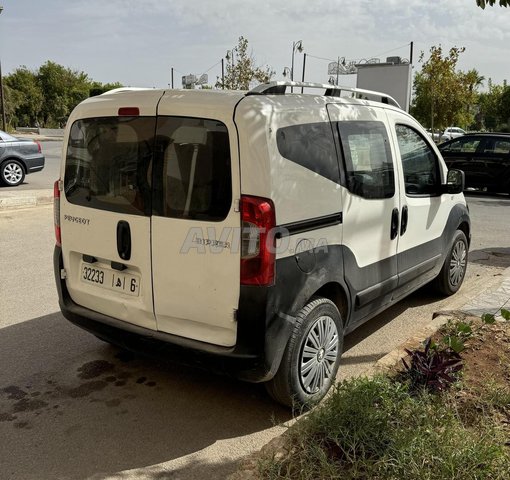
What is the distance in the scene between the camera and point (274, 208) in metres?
3.00

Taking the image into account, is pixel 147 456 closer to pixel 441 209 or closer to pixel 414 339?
pixel 414 339

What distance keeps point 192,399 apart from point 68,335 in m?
1.57

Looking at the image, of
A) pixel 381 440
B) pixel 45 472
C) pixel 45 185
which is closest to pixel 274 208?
pixel 381 440

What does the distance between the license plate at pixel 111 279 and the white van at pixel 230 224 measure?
0.03ft

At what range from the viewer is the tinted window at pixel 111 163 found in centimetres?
326

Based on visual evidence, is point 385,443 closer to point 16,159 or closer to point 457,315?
point 457,315

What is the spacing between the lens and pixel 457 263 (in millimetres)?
5758

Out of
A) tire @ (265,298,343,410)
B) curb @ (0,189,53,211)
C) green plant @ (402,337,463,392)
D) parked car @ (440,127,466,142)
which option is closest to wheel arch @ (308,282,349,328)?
tire @ (265,298,343,410)

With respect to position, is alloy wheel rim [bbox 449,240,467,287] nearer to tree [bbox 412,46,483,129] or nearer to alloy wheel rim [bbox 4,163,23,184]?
alloy wheel rim [bbox 4,163,23,184]

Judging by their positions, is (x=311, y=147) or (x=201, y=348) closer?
(x=201, y=348)

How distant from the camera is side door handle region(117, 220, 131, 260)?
3.32 metres

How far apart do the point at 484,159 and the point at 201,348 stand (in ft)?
41.7

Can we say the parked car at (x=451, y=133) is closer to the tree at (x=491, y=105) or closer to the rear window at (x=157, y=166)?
the tree at (x=491, y=105)

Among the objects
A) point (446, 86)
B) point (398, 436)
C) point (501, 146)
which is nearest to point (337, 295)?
point (398, 436)
